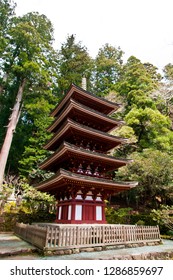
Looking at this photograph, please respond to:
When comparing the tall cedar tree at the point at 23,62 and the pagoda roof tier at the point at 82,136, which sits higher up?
the tall cedar tree at the point at 23,62

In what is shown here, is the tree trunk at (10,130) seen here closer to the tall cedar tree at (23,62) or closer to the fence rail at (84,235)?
the tall cedar tree at (23,62)

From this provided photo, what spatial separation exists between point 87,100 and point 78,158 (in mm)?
4608

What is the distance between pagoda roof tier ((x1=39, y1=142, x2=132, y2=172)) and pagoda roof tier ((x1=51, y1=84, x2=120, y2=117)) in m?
4.17

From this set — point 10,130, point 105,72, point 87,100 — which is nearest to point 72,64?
point 105,72

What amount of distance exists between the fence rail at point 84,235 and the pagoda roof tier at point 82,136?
5090mm

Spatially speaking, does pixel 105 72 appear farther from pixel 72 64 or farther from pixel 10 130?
pixel 10 130

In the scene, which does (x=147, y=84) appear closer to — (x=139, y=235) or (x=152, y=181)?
(x=152, y=181)

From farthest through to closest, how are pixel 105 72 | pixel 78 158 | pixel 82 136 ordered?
pixel 105 72 < pixel 82 136 < pixel 78 158

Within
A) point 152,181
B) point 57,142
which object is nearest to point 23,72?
point 57,142

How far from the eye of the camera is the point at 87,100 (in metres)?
13.7

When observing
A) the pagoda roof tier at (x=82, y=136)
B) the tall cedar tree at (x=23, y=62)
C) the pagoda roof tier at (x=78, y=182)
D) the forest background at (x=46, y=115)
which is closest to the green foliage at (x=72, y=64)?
the forest background at (x=46, y=115)

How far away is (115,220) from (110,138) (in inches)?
Result: 390

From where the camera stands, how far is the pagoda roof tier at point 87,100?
1286cm

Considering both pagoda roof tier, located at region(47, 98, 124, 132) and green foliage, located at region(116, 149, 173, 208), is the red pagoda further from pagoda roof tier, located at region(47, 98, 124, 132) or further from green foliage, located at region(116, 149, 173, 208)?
green foliage, located at region(116, 149, 173, 208)
